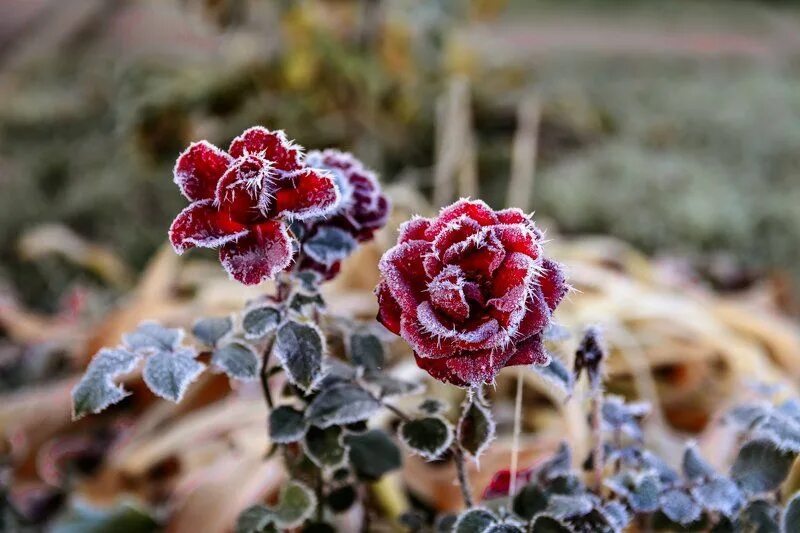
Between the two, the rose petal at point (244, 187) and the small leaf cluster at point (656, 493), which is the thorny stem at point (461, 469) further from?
the rose petal at point (244, 187)

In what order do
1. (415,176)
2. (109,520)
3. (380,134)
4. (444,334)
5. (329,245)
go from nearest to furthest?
1. (444,334)
2. (329,245)
3. (109,520)
4. (415,176)
5. (380,134)

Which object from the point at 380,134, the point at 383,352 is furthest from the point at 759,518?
the point at 380,134

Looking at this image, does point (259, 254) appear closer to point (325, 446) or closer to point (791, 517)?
point (325, 446)

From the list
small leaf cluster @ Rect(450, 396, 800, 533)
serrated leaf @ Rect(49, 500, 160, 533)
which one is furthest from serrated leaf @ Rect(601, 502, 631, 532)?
serrated leaf @ Rect(49, 500, 160, 533)

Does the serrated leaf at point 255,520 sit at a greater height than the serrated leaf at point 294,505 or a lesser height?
lesser

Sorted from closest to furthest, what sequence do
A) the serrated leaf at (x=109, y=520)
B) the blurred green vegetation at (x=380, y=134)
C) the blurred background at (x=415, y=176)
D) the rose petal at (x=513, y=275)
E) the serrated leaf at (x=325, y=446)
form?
the rose petal at (x=513, y=275) → the serrated leaf at (x=325, y=446) → the serrated leaf at (x=109, y=520) → the blurred background at (x=415, y=176) → the blurred green vegetation at (x=380, y=134)

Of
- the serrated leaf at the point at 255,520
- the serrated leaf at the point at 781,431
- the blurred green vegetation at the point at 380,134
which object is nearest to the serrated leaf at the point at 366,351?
the serrated leaf at the point at 255,520

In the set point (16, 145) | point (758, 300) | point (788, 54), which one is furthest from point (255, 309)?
point (788, 54)
